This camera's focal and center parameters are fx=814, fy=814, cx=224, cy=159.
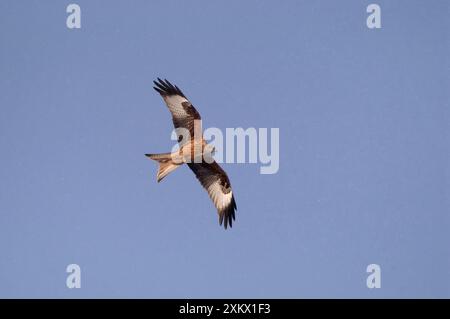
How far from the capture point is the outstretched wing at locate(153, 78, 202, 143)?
36.1 ft

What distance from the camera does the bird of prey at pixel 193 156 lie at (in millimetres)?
10555

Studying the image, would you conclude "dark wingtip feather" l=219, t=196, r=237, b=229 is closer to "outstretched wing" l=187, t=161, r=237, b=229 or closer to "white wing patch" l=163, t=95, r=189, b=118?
"outstretched wing" l=187, t=161, r=237, b=229

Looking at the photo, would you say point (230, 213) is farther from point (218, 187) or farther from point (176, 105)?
point (176, 105)

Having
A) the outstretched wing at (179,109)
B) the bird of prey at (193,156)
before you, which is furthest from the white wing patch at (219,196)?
the outstretched wing at (179,109)

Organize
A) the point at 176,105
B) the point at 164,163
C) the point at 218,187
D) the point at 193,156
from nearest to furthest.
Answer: the point at 164,163, the point at 193,156, the point at 176,105, the point at 218,187

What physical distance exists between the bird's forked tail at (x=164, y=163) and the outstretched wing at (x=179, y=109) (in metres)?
0.55

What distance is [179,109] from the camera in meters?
11.2

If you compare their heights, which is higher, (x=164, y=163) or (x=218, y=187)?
(x=164, y=163)

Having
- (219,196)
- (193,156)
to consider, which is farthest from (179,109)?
(219,196)

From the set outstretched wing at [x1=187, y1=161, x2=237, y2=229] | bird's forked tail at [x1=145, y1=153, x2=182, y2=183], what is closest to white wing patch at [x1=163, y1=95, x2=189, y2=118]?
outstretched wing at [x1=187, y1=161, x2=237, y2=229]

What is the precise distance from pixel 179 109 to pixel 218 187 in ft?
4.24
